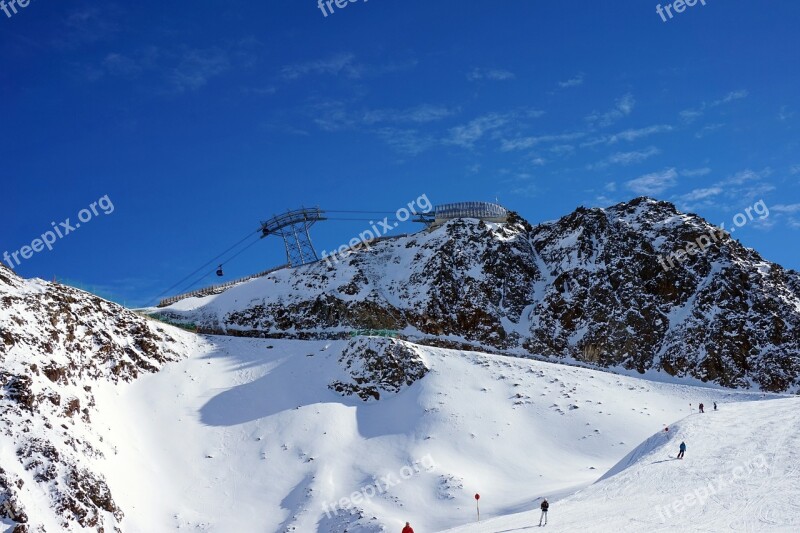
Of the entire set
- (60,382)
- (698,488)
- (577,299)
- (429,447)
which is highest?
(577,299)

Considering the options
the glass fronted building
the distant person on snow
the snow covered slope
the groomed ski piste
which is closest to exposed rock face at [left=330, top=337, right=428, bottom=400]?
the groomed ski piste

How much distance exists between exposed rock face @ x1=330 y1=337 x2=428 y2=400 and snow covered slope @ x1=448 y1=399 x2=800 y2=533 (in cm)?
2042

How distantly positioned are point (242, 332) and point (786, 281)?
5676 cm

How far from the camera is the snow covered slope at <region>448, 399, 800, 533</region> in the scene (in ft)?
99.8

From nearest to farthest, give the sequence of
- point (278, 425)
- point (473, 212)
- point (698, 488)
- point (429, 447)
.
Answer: point (698, 488) → point (429, 447) → point (278, 425) → point (473, 212)

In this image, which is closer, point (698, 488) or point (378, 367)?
point (698, 488)

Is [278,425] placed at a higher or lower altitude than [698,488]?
higher

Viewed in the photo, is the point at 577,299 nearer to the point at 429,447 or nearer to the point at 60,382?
the point at 429,447

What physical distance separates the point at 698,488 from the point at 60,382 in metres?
39.9

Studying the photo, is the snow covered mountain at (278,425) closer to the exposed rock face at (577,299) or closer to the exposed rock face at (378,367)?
the exposed rock face at (378,367)

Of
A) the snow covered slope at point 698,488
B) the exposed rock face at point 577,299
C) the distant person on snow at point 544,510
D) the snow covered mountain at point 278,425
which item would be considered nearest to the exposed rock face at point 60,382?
the snow covered mountain at point 278,425

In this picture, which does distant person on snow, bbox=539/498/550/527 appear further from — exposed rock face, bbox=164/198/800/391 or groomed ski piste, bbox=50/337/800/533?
exposed rock face, bbox=164/198/800/391

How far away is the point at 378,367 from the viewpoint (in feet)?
204

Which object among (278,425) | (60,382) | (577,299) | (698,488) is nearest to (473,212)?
(577,299)
